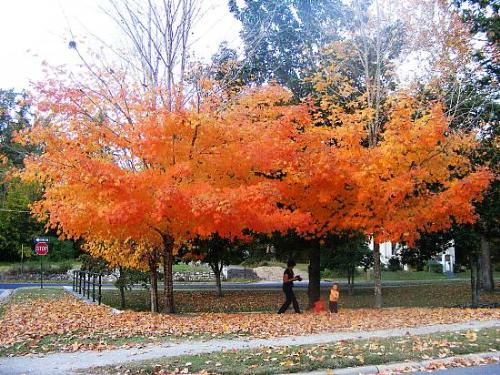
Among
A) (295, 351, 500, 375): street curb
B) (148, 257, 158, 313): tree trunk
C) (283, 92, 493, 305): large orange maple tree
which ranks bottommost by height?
A: (295, 351, 500, 375): street curb

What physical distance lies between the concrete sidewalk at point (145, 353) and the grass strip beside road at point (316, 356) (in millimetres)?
453

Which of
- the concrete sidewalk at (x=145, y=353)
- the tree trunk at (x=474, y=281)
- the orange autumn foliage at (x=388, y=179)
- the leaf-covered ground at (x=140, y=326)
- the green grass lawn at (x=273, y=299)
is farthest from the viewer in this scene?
the green grass lawn at (x=273, y=299)

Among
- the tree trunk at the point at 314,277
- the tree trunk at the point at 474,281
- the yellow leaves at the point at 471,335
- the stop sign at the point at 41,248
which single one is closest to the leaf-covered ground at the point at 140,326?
the yellow leaves at the point at 471,335

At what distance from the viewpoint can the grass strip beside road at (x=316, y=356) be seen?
7.54 meters

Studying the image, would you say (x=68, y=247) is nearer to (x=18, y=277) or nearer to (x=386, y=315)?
(x=18, y=277)

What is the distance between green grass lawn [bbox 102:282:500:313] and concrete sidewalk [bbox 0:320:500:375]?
1114 cm

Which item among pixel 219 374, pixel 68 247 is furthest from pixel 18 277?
pixel 219 374

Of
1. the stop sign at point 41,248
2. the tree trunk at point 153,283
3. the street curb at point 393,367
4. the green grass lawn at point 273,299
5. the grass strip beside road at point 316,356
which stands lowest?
the green grass lawn at point 273,299

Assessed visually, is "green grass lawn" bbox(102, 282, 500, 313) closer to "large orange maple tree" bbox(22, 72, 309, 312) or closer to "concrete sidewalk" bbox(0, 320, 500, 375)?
"large orange maple tree" bbox(22, 72, 309, 312)

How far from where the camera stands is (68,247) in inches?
1900

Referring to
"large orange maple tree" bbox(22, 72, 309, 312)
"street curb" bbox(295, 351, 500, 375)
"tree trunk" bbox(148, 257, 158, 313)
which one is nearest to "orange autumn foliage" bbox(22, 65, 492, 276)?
"large orange maple tree" bbox(22, 72, 309, 312)

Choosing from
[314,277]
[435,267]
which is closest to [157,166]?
[314,277]

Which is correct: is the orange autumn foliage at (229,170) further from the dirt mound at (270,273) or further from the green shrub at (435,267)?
the green shrub at (435,267)

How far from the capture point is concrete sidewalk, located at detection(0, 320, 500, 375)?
7.80 metres
